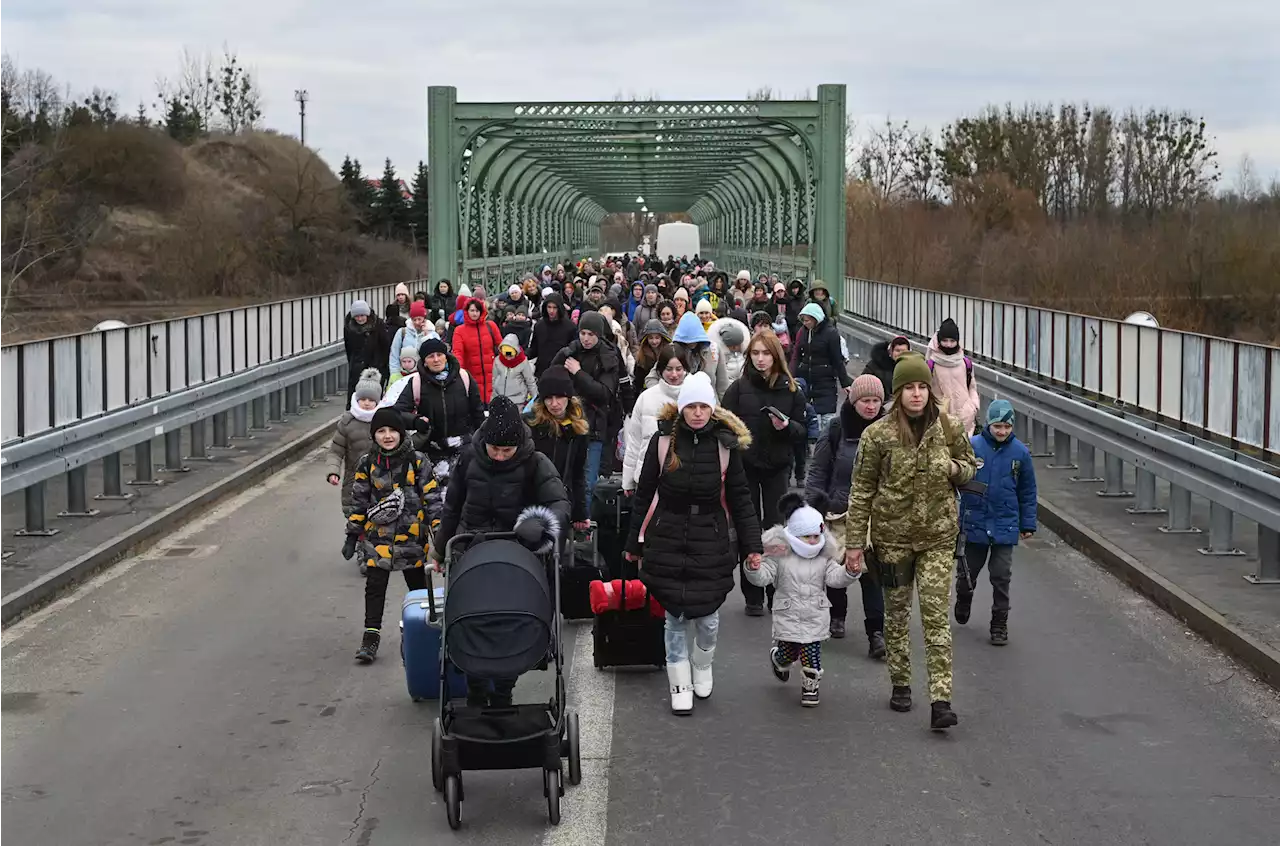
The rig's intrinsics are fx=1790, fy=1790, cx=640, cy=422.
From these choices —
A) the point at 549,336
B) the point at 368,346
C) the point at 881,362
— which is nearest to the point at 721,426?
the point at 881,362

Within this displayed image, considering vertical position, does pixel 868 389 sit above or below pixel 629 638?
above

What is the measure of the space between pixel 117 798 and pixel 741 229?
70821mm

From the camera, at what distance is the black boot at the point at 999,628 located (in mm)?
9727

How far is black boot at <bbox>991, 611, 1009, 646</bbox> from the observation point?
383 inches

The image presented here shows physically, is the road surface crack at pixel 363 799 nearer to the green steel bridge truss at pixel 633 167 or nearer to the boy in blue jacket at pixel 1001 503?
the boy in blue jacket at pixel 1001 503

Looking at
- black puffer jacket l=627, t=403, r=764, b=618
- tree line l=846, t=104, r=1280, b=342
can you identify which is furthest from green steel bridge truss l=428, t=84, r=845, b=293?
black puffer jacket l=627, t=403, r=764, b=618

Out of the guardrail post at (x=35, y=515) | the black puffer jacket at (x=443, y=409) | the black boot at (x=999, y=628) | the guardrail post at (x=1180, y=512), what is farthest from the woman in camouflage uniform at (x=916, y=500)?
the guardrail post at (x=35, y=515)

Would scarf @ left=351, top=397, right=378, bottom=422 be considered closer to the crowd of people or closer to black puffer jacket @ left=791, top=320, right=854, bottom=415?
the crowd of people

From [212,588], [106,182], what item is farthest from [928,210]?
[212,588]

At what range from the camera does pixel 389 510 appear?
29.5 ft

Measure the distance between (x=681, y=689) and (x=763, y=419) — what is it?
263cm

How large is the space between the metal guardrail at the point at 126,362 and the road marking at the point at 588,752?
478 cm

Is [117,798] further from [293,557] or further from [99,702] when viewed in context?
[293,557]

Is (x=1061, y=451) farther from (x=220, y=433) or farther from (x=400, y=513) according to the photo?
(x=400, y=513)
